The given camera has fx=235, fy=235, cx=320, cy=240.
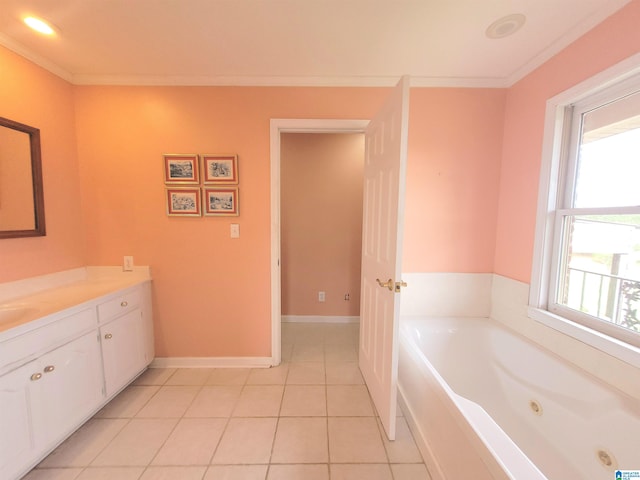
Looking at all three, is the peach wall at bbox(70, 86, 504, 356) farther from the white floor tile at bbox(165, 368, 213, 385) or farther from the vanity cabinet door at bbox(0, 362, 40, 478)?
the vanity cabinet door at bbox(0, 362, 40, 478)

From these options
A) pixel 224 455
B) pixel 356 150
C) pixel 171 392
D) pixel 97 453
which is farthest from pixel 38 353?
pixel 356 150

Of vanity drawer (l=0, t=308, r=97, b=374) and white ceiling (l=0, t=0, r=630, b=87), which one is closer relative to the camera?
vanity drawer (l=0, t=308, r=97, b=374)

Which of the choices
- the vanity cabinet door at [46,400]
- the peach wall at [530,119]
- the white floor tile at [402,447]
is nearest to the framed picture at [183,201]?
the vanity cabinet door at [46,400]

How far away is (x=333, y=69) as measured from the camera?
5.68ft

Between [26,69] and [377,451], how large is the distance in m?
3.21

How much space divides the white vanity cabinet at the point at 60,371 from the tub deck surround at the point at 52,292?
2cm

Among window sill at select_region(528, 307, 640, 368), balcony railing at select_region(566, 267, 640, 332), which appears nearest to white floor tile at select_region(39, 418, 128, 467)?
window sill at select_region(528, 307, 640, 368)

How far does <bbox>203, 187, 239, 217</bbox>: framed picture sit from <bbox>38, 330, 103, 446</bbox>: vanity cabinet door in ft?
3.58

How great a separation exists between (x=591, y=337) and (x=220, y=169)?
2549mm

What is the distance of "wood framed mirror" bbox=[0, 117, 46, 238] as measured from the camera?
142 cm

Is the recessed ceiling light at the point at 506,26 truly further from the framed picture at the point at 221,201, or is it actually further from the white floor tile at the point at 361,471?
the white floor tile at the point at 361,471

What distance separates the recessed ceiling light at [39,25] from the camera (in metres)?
1.32

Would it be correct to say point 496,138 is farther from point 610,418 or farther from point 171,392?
point 171,392

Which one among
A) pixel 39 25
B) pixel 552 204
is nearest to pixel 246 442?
pixel 552 204
